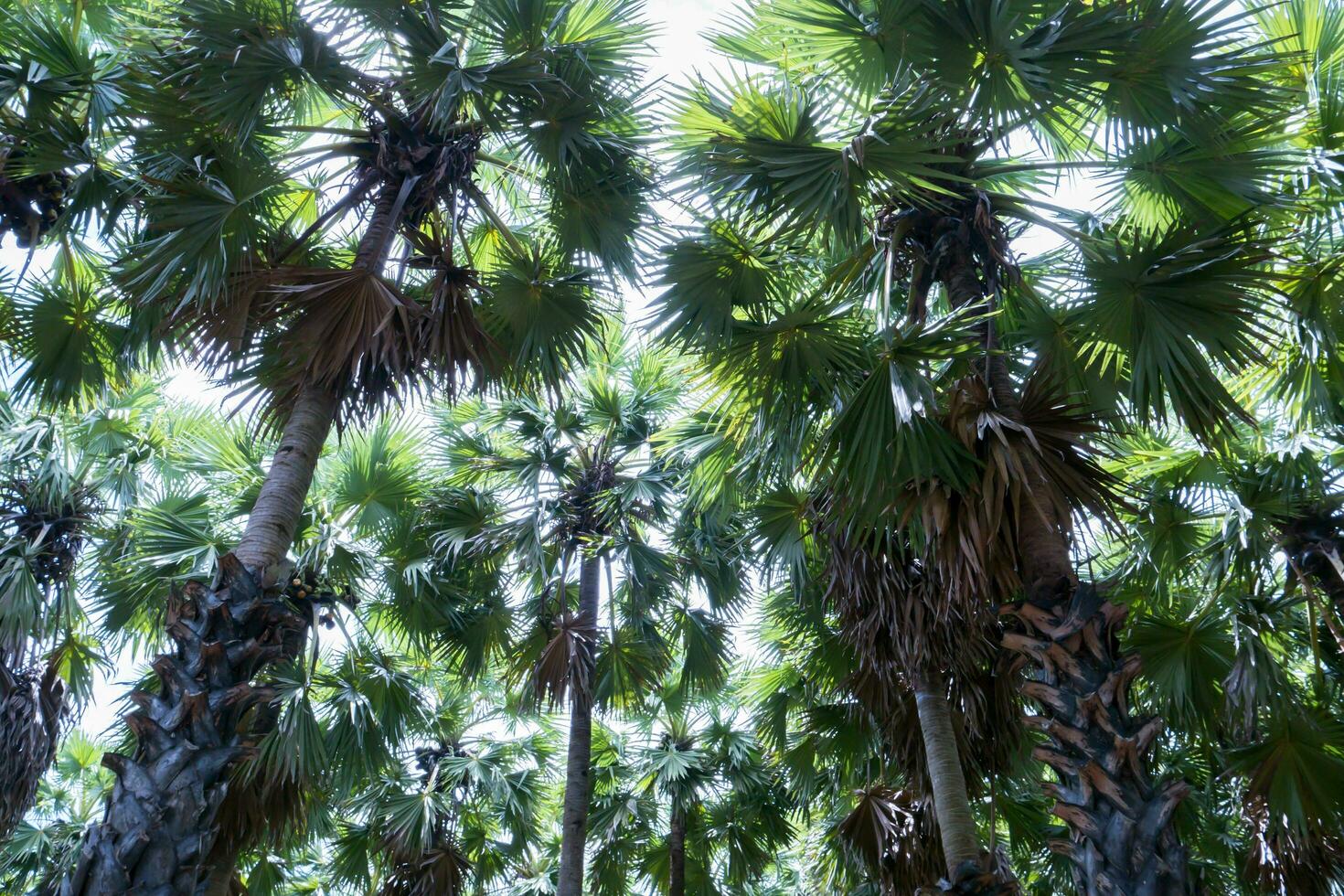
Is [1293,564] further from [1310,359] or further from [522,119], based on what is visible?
[522,119]

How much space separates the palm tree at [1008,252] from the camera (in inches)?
167

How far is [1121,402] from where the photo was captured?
5973 mm

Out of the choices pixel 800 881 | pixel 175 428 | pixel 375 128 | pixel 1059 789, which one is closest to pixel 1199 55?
pixel 1059 789

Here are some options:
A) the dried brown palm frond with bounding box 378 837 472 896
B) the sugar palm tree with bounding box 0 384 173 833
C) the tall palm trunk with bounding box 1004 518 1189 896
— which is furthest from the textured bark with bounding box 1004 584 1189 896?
the sugar palm tree with bounding box 0 384 173 833

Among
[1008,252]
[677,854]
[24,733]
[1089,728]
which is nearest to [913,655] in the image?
[1089,728]

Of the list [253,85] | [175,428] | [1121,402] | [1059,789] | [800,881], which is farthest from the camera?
[800,881]

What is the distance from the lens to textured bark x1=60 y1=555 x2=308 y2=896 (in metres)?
3.59

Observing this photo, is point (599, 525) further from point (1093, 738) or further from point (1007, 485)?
point (1093, 738)

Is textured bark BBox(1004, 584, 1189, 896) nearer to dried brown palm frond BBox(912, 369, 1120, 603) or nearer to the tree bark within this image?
dried brown palm frond BBox(912, 369, 1120, 603)

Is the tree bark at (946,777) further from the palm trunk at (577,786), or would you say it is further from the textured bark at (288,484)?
the textured bark at (288,484)

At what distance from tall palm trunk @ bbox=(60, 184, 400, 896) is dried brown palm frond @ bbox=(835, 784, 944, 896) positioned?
13.5 feet

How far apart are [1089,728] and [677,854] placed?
734cm

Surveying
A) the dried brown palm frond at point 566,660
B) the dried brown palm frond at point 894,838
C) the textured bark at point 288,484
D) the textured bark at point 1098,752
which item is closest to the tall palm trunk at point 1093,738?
the textured bark at point 1098,752

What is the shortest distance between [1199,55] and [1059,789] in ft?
10.9
